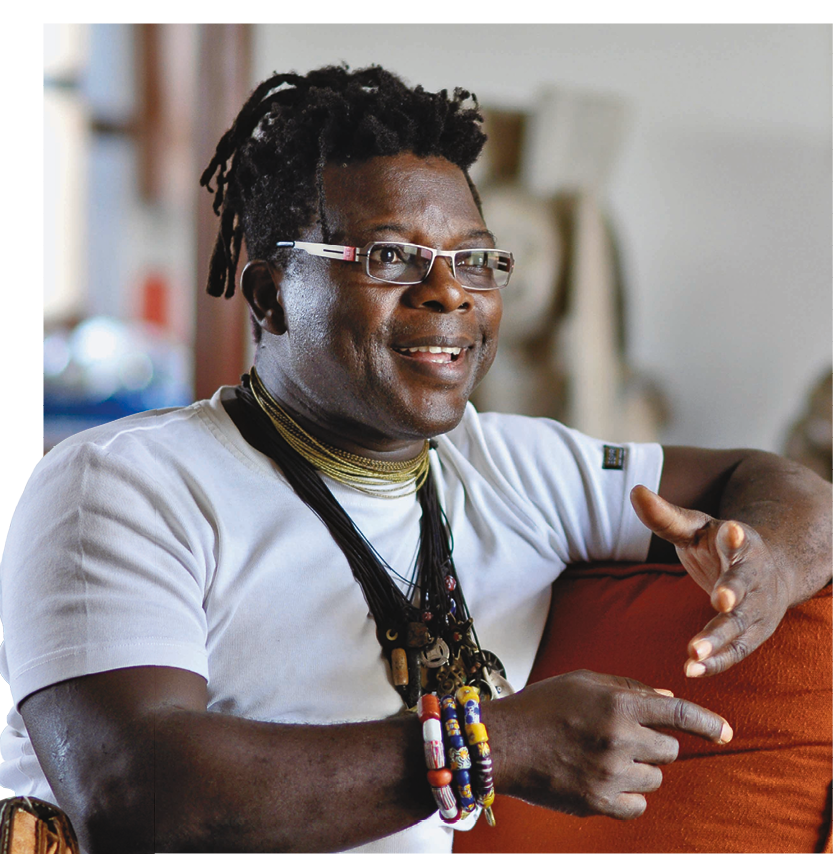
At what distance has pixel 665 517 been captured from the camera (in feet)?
3.60

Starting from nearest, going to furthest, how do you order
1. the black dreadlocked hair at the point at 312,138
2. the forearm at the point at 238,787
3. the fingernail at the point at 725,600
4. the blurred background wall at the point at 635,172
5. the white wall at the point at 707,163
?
1. the forearm at the point at 238,787
2. the fingernail at the point at 725,600
3. the black dreadlocked hair at the point at 312,138
4. the blurred background wall at the point at 635,172
5. the white wall at the point at 707,163

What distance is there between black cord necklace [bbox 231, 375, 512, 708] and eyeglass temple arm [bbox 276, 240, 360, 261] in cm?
24

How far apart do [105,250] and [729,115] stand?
7.23 feet

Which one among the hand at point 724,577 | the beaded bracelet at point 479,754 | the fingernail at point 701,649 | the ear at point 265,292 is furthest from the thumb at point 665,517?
the ear at point 265,292

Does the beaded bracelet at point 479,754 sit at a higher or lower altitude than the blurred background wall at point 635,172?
lower

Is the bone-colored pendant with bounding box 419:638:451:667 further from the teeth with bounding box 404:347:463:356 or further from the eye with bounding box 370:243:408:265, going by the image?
the eye with bounding box 370:243:408:265

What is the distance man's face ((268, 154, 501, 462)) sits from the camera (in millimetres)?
1305

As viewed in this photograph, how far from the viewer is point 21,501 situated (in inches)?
47.8

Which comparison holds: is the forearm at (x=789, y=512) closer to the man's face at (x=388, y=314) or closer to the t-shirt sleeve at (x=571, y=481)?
the t-shirt sleeve at (x=571, y=481)

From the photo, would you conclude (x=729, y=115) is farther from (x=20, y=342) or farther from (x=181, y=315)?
(x=20, y=342)

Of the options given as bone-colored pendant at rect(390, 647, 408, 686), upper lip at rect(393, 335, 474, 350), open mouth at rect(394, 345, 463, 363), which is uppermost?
upper lip at rect(393, 335, 474, 350)

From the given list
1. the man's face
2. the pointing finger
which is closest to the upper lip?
the man's face

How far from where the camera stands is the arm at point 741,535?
1.08 meters

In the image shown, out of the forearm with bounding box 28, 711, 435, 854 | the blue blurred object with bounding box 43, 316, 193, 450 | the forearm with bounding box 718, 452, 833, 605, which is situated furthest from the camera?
the blue blurred object with bounding box 43, 316, 193, 450
